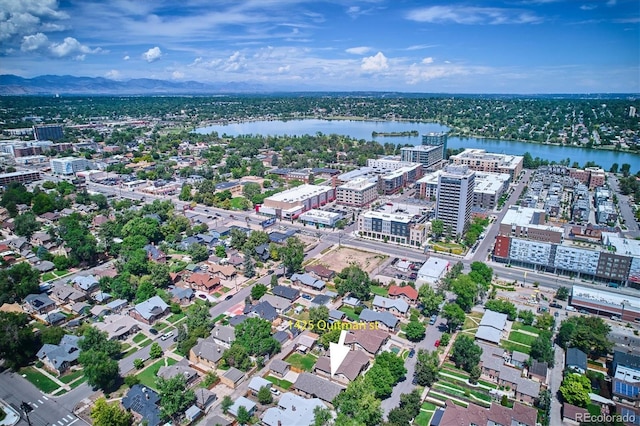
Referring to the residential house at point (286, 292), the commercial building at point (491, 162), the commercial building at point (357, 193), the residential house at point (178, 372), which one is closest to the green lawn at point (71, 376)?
the residential house at point (178, 372)

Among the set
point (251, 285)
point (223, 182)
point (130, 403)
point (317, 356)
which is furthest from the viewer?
point (223, 182)

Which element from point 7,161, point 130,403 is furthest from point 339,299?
point 7,161

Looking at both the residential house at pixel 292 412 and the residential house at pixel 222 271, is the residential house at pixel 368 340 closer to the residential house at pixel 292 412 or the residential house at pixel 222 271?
the residential house at pixel 292 412

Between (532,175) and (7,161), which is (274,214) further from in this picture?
(7,161)

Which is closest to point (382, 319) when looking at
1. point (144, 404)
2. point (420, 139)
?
point (144, 404)

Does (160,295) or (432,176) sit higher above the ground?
(432,176)

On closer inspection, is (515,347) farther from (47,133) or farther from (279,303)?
(47,133)
